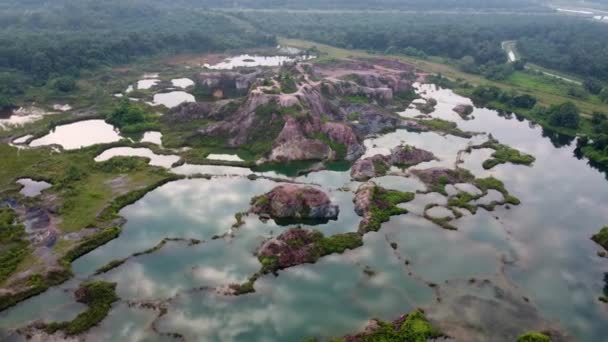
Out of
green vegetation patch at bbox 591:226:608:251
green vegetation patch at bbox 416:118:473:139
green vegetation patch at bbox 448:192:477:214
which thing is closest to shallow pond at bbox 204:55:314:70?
green vegetation patch at bbox 416:118:473:139

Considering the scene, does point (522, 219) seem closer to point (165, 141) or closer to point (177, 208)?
point (177, 208)

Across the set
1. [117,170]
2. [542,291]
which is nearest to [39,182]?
[117,170]

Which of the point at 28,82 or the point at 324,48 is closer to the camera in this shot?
the point at 28,82

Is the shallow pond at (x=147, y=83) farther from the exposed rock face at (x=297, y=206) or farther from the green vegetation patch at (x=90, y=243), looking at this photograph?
the exposed rock face at (x=297, y=206)

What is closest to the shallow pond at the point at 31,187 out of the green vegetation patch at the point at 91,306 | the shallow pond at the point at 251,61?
the green vegetation patch at the point at 91,306

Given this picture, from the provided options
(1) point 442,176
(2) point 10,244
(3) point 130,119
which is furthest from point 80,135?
(1) point 442,176

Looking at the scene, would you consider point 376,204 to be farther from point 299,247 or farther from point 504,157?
point 504,157

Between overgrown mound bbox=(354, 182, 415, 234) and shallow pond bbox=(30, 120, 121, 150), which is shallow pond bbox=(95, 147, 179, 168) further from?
overgrown mound bbox=(354, 182, 415, 234)
